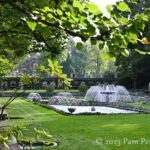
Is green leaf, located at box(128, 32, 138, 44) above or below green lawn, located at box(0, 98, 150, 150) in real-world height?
above

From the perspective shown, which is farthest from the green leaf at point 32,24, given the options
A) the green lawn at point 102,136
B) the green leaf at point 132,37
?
the green lawn at point 102,136

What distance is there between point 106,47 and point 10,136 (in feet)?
4.02

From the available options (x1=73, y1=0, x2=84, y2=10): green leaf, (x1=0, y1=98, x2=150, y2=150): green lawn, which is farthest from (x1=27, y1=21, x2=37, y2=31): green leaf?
(x1=0, y1=98, x2=150, y2=150): green lawn

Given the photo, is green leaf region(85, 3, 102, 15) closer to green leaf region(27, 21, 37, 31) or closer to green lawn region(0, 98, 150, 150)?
green leaf region(27, 21, 37, 31)

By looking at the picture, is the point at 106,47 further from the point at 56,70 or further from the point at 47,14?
the point at 56,70

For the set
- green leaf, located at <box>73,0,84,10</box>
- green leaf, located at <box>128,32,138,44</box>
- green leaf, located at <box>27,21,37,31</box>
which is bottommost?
green leaf, located at <box>128,32,138,44</box>

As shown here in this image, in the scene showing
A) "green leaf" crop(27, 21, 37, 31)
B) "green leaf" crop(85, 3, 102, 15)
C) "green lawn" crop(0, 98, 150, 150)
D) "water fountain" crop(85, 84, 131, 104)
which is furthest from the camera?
"water fountain" crop(85, 84, 131, 104)

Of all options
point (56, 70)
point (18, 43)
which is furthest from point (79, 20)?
point (18, 43)

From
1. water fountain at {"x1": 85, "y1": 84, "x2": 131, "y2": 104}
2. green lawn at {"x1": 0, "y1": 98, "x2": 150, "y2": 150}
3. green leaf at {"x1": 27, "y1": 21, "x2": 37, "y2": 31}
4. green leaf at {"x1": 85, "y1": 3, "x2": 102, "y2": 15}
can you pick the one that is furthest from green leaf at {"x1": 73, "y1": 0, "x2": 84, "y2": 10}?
water fountain at {"x1": 85, "y1": 84, "x2": 131, "y2": 104}

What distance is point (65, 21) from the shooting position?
6.68 ft

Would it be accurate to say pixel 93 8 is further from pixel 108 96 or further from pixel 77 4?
pixel 108 96

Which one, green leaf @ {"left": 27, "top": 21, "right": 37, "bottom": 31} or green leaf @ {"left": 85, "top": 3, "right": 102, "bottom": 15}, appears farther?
green leaf @ {"left": 27, "top": 21, "right": 37, "bottom": 31}

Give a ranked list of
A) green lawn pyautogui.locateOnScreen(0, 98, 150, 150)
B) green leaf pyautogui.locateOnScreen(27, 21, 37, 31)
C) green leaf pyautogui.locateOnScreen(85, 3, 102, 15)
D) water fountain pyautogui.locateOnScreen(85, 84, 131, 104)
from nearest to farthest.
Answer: green leaf pyautogui.locateOnScreen(85, 3, 102, 15), green leaf pyautogui.locateOnScreen(27, 21, 37, 31), green lawn pyautogui.locateOnScreen(0, 98, 150, 150), water fountain pyautogui.locateOnScreen(85, 84, 131, 104)

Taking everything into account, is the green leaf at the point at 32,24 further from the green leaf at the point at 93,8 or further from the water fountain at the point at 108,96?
the water fountain at the point at 108,96
